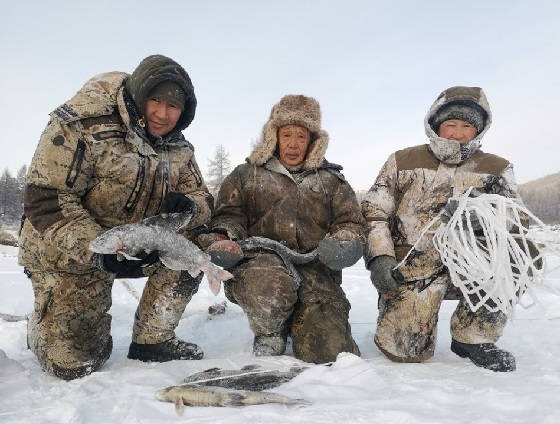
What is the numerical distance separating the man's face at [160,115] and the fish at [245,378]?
1766 millimetres

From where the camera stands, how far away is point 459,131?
351 centimetres

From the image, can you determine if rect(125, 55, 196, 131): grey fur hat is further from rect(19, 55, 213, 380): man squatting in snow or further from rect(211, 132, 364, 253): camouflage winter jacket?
rect(211, 132, 364, 253): camouflage winter jacket

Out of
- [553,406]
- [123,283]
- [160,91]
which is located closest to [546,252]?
[553,406]

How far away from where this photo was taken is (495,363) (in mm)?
2918

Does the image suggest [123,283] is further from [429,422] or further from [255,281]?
[429,422]

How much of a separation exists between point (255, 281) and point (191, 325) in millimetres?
1568

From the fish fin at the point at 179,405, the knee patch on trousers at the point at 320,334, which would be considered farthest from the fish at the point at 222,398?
the knee patch on trousers at the point at 320,334

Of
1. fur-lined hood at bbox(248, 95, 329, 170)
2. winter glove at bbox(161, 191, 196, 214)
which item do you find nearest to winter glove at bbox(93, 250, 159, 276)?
winter glove at bbox(161, 191, 196, 214)

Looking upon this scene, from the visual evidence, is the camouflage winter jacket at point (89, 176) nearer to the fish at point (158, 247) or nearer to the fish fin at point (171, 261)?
the fish at point (158, 247)

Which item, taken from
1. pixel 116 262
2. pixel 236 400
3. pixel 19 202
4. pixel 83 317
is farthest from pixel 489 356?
pixel 19 202

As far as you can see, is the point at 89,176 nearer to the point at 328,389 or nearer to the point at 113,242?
the point at 113,242

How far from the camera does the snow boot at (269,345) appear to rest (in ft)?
10.5

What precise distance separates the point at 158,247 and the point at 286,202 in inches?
53.4

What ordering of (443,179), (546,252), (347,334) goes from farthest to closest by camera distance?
(443,179)
(347,334)
(546,252)
